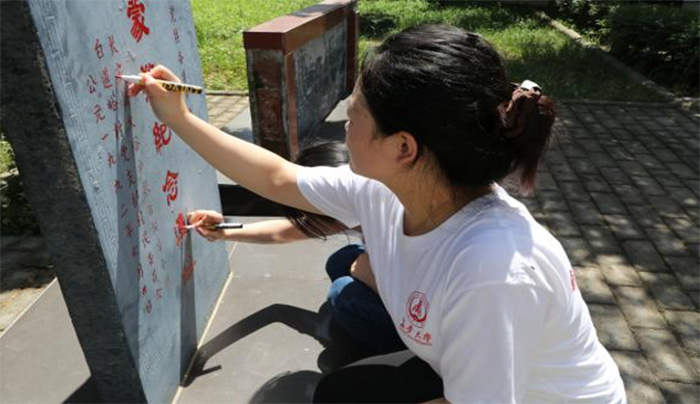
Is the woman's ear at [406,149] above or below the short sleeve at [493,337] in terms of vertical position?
above

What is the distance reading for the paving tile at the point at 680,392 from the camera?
7.38 ft

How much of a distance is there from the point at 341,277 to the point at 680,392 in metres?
1.39

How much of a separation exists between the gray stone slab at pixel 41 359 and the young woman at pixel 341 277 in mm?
639

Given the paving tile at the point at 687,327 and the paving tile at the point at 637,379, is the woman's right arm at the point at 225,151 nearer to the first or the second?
the paving tile at the point at 637,379

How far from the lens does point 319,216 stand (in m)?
2.03

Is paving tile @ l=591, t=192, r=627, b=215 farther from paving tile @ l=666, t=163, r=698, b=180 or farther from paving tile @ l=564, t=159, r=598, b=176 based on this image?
paving tile @ l=666, t=163, r=698, b=180

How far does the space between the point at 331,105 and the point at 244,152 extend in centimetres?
317

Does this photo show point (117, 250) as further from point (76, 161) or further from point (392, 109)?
point (392, 109)

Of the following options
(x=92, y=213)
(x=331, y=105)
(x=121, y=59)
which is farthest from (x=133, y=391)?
(x=331, y=105)

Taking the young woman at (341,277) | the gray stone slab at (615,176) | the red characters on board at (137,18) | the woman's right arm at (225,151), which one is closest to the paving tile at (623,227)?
the gray stone slab at (615,176)

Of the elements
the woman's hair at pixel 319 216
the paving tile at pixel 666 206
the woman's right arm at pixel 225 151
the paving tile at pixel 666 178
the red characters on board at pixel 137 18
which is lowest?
the paving tile at pixel 666 178

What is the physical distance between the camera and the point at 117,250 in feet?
4.67

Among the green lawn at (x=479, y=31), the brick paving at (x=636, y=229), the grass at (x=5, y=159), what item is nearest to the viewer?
the brick paving at (x=636, y=229)

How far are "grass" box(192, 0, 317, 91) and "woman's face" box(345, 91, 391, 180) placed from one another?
202 inches
